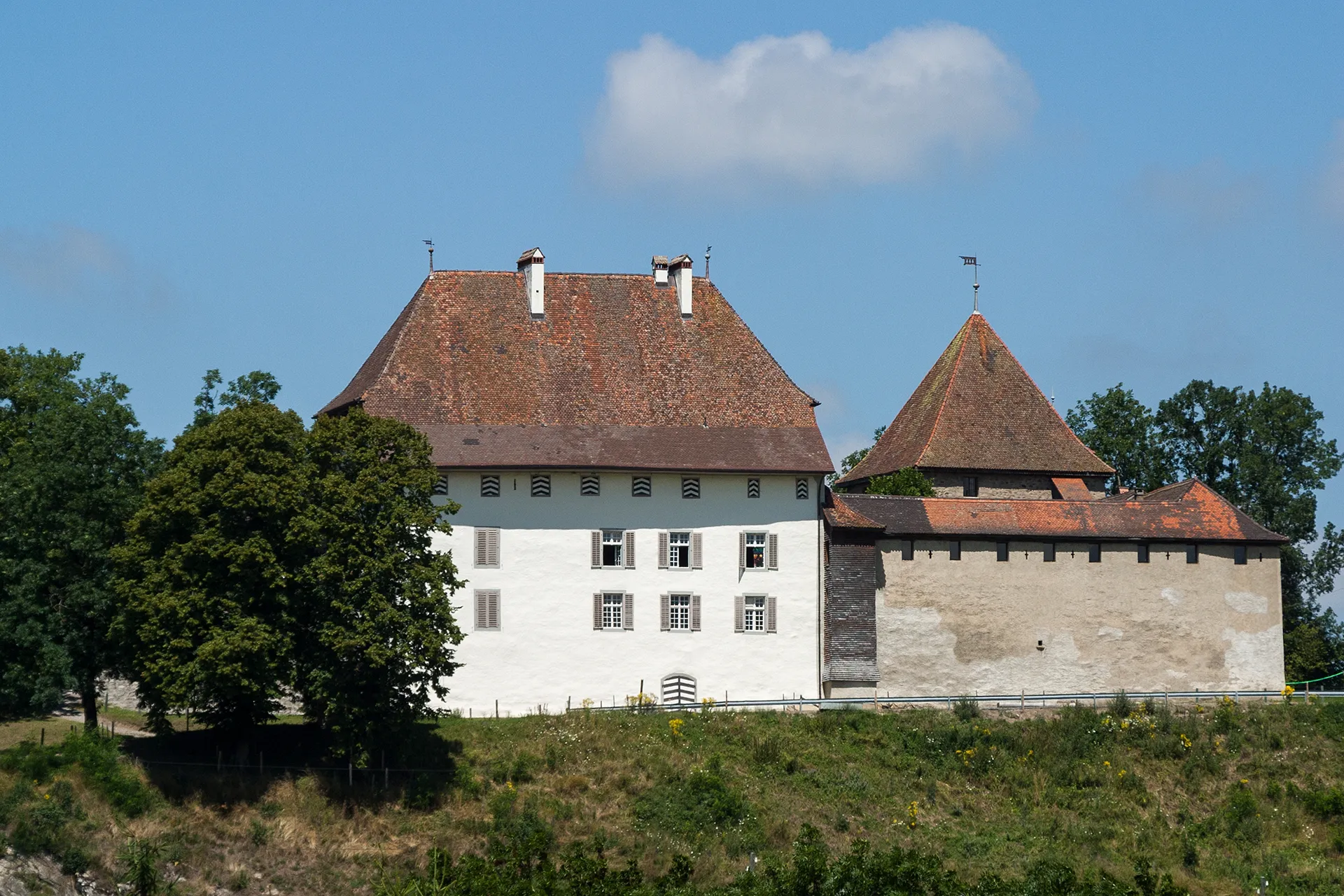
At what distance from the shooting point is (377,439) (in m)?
48.7

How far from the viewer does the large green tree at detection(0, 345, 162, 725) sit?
4784 centimetres

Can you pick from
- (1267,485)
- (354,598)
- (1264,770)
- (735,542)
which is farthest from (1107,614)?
(354,598)

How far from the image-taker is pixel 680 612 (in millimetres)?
55250

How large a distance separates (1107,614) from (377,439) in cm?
2087

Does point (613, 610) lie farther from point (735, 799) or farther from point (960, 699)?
point (960, 699)

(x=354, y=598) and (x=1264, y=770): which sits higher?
(x=354, y=598)

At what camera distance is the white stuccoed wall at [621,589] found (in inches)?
2126

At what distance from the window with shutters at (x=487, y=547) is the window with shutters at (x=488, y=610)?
0.64 m

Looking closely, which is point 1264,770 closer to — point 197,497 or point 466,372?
point 466,372

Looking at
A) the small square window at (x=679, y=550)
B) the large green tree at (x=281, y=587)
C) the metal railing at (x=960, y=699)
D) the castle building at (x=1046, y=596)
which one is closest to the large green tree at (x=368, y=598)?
the large green tree at (x=281, y=587)

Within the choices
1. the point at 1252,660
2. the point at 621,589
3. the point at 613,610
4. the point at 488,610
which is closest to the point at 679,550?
the point at 621,589

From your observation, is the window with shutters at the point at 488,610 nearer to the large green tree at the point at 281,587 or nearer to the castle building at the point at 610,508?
the castle building at the point at 610,508

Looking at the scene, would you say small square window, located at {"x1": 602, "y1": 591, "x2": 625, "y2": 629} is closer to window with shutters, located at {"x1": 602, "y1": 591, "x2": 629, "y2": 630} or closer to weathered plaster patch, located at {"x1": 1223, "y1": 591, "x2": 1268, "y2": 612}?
window with shutters, located at {"x1": 602, "y1": 591, "x2": 629, "y2": 630}

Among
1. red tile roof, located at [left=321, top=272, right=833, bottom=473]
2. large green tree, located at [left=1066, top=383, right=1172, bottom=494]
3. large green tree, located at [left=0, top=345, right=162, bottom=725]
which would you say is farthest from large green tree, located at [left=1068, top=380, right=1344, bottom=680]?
large green tree, located at [left=0, top=345, right=162, bottom=725]
